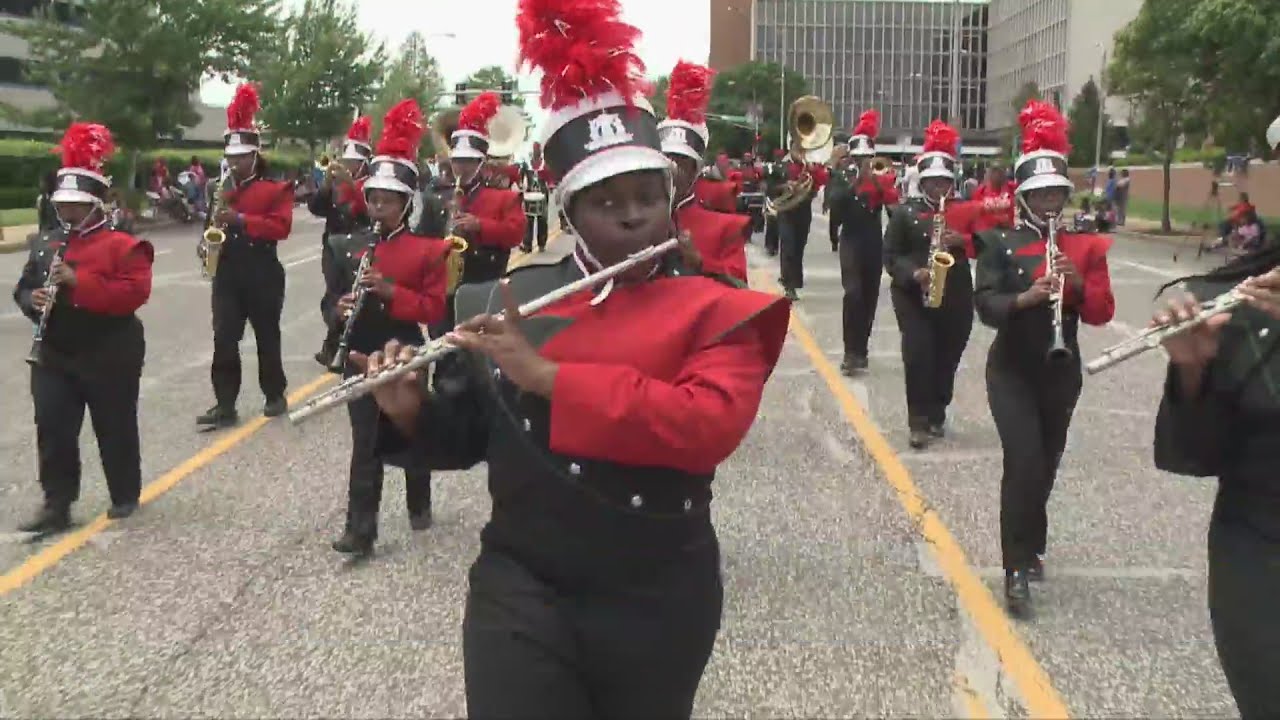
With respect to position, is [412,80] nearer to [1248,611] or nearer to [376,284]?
[376,284]

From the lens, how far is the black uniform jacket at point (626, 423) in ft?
8.37

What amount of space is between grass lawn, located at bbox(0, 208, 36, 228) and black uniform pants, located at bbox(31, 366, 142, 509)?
2835 cm

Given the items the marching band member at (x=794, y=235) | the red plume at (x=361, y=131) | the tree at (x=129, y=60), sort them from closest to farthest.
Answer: the red plume at (x=361, y=131), the marching band member at (x=794, y=235), the tree at (x=129, y=60)

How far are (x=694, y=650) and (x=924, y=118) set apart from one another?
15721 cm

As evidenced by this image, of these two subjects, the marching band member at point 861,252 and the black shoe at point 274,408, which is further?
the marching band member at point 861,252

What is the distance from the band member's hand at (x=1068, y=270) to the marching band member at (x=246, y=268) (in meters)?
5.74

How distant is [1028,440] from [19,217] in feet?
110

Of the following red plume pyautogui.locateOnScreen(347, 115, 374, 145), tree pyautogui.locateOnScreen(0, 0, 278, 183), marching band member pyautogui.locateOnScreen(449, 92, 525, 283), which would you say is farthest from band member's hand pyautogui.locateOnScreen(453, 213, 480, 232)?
tree pyautogui.locateOnScreen(0, 0, 278, 183)

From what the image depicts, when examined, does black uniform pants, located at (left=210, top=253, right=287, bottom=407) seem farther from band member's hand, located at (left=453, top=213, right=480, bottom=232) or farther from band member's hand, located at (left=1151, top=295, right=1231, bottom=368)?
band member's hand, located at (left=1151, top=295, right=1231, bottom=368)

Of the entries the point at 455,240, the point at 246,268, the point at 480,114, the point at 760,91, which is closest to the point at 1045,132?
the point at 455,240

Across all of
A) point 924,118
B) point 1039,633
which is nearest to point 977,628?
point 1039,633

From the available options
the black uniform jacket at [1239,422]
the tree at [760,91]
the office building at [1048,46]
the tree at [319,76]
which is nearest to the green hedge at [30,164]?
the tree at [319,76]

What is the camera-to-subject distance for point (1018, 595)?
18.3ft

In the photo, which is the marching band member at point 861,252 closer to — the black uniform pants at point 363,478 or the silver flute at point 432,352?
the black uniform pants at point 363,478
